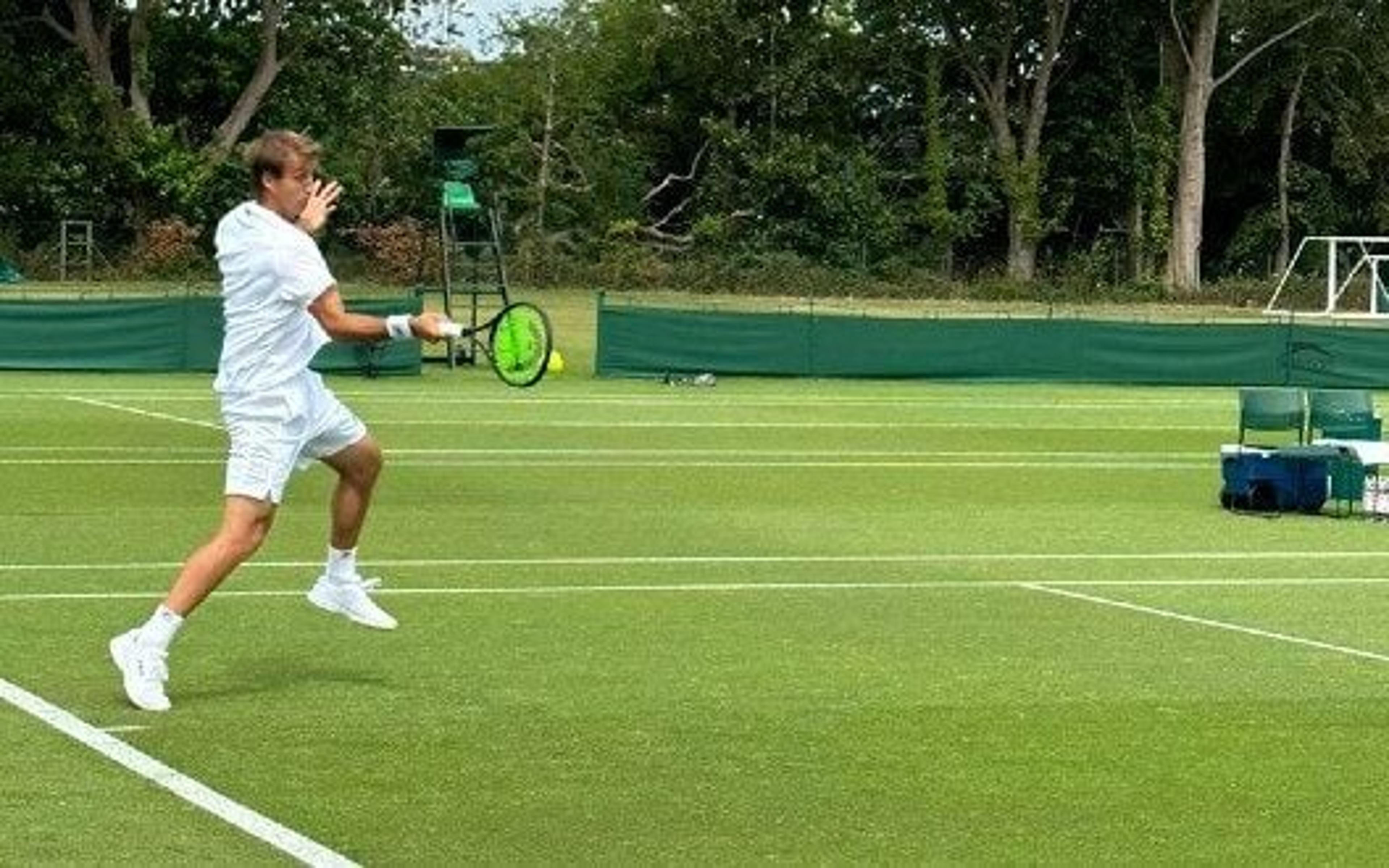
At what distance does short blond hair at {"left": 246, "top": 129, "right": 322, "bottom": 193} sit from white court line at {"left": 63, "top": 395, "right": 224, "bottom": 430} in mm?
19755

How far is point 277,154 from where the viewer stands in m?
11.3

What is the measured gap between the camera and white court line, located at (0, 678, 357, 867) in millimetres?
8695

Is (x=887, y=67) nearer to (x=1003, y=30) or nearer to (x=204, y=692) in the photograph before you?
(x=1003, y=30)

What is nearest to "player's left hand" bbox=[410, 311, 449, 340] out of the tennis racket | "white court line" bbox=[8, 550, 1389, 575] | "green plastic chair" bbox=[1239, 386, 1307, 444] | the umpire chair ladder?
the tennis racket

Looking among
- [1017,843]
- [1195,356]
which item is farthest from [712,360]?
[1017,843]

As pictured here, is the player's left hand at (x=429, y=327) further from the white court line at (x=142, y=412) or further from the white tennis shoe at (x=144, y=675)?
the white court line at (x=142, y=412)

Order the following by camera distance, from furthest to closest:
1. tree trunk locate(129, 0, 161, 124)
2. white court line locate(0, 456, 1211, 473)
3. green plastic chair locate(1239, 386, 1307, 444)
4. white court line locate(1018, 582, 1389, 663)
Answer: tree trunk locate(129, 0, 161, 124)
white court line locate(0, 456, 1211, 473)
green plastic chair locate(1239, 386, 1307, 444)
white court line locate(1018, 582, 1389, 663)

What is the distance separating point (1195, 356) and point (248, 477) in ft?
125

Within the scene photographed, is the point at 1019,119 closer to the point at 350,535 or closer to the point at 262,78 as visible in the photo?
the point at 262,78

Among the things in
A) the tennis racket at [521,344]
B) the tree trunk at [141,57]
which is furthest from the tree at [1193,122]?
the tennis racket at [521,344]

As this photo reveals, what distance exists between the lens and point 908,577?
56.6 feet

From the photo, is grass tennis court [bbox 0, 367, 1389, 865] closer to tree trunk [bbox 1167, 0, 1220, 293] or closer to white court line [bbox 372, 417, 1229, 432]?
white court line [bbox 372, 417, 1229, 432]

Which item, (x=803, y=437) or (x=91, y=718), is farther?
(x=803, y=437)

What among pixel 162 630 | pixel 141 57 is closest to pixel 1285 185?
pixel 141 57
